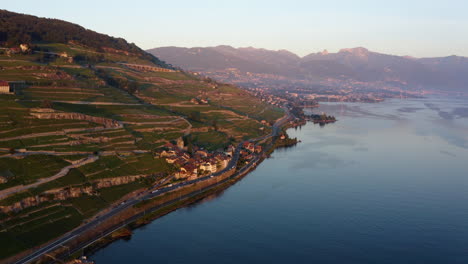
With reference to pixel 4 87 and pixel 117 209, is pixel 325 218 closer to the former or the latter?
pixel 117 209

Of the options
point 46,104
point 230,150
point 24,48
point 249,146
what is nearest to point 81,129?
point 46,104

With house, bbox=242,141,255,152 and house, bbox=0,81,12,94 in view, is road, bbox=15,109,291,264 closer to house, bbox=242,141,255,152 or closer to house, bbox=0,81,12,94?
house, bbox=242,141,255,152

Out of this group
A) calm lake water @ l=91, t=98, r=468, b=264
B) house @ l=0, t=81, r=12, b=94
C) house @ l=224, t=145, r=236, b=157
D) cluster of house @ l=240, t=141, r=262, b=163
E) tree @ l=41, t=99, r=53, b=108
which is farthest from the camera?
cluster of house @ l=240, t=141, r=262, b=163

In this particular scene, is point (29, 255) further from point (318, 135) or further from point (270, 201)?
point (318, 135)

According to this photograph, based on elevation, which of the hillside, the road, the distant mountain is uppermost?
the distant mountain

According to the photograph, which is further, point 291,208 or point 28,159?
point 291,208

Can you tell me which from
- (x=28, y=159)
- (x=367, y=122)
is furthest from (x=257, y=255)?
(x=367, y=122)

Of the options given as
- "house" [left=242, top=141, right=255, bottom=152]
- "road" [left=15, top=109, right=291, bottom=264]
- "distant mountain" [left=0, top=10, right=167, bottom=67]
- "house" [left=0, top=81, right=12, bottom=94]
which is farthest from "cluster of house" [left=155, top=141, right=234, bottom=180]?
"distant mountain" [left=0, top=10, right=167, bottom=67]
